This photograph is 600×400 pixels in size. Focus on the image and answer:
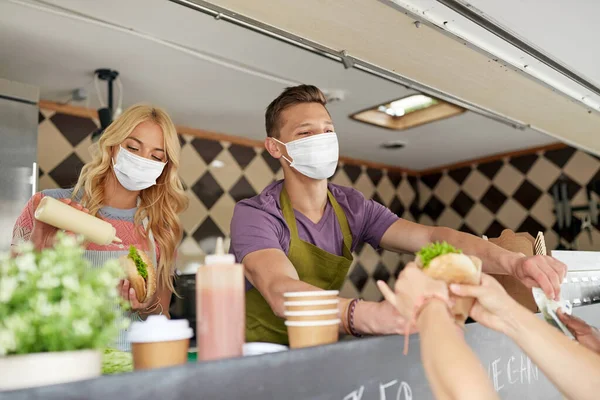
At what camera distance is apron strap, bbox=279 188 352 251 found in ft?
5.11

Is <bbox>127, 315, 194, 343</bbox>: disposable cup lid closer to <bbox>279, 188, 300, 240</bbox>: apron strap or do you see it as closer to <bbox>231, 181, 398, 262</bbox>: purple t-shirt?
<bbox>231, 181, 398, 262</bbox>: purple t-shirt

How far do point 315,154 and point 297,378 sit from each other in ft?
2.84

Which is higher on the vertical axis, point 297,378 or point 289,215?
point 289,215

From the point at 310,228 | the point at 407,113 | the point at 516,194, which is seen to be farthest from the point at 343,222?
the point at 516,194

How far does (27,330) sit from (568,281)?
184 cm

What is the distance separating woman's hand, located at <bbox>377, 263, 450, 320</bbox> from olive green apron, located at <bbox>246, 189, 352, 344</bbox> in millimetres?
723

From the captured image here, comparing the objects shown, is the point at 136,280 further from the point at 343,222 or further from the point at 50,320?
the point at 343,222

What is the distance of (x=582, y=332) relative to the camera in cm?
112

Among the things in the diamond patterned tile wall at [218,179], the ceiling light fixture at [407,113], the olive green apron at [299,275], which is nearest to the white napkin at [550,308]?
the olive green apron at [299,275]

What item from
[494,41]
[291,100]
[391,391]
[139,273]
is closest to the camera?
[391,391]

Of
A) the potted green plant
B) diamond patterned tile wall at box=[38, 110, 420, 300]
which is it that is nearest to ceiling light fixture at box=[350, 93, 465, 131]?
diamond patterned tile wall at box=[38, 110, 420, 300]

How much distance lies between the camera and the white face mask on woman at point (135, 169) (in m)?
1.68

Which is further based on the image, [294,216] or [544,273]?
[294,216]

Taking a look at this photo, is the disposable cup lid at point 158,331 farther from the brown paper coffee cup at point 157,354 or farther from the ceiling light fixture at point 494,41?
the ceiling light fixture at point 494,41
